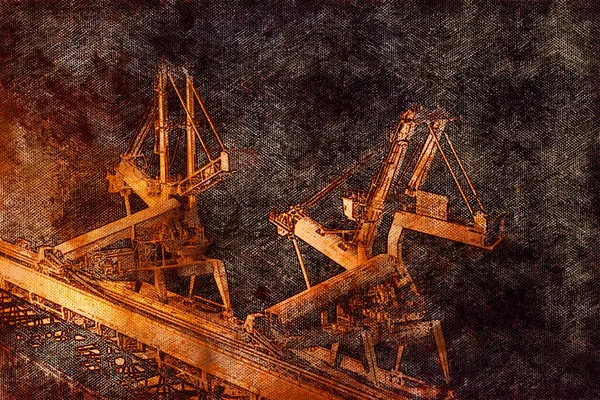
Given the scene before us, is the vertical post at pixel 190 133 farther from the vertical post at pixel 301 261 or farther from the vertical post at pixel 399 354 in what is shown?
the vertical post at pixel 399 354

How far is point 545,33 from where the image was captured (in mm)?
1939

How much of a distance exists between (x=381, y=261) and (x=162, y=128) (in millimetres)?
733

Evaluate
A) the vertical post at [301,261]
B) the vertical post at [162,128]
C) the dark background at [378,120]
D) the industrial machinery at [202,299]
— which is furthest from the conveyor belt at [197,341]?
the vertical post at [162,128]

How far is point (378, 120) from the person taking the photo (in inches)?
77.0

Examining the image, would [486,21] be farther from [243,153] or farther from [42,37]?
[42,37]

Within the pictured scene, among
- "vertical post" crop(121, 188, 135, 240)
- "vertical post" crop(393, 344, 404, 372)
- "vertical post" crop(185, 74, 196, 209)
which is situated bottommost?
"vertical post" crop(393, 344, 404, 372)

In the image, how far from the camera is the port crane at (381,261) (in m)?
1.95

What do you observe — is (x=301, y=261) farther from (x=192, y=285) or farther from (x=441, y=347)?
(x=441, y=347)

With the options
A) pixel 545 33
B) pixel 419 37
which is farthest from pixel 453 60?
pixel 545 33

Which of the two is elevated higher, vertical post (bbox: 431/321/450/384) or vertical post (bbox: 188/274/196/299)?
vertical post (bbox: 188/274/196/299)

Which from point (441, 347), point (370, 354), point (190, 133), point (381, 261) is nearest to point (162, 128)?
point (190, 133)

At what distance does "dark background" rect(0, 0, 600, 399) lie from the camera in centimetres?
194

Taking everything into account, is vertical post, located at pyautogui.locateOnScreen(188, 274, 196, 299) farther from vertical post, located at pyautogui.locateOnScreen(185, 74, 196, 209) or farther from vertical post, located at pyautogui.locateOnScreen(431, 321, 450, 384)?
vertical post, located at pyautogui.locateOnScreen(431, 321, 450, 384)

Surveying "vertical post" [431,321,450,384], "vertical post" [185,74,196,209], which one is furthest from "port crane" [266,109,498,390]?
"vertical post" [185,74,196,209]
